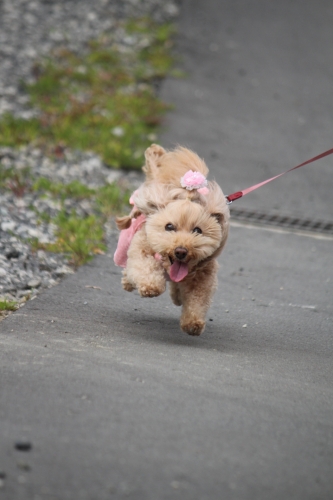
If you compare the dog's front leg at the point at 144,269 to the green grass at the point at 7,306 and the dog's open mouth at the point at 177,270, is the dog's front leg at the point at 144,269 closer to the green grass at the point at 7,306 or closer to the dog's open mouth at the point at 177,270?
the dog's open mouth at the point at 177,270

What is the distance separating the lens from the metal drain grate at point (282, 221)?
8.37 m

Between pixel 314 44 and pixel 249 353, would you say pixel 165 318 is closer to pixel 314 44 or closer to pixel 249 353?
pixel 249 353

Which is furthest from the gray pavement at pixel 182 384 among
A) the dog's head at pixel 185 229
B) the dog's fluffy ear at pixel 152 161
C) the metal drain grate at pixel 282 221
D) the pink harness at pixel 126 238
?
the dog's fluffy ear at pixel 152 161

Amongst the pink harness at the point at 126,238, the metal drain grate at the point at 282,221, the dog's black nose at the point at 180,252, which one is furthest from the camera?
the metal drain grate at the point at 282,221

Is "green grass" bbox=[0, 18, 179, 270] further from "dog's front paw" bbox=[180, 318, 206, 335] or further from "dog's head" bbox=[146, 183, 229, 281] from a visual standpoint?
"dog's head" bbox=[146, 183, 229, 281]

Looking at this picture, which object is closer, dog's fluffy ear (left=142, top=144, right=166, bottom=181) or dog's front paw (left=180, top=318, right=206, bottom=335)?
dog's front paw (left=180, top=318, right=206, bottom=335)

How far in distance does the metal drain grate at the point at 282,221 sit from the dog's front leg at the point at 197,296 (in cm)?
353

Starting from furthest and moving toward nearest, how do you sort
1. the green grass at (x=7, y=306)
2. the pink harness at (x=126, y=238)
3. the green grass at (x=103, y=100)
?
the green grass at (x=103, y=100)
the pink harness at (x=126, y=238)
the green grass at (x=7, y=306)

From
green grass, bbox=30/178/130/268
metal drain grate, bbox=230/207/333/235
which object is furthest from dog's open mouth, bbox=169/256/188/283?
metal drain grate, bbox=230/207/333/235

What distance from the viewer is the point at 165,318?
5441 millimetres

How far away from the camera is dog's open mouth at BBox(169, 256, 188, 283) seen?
179 inches

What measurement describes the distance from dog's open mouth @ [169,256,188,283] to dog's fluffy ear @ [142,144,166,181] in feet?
2.20

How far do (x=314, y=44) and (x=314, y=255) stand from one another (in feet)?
24.2

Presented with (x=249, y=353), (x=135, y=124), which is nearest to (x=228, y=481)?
(x=249, y=353)
